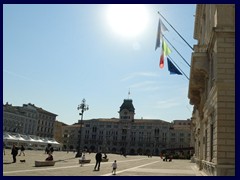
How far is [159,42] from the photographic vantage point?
26703 millimetres

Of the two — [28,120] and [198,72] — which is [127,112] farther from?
[198,72]

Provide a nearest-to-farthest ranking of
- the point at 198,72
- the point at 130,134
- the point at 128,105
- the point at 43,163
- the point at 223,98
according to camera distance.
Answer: the point at 223,98 → the point at 198,72 → the point at 43,163 → the point at 130,134 → the point at 128,105

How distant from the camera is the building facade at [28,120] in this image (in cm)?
11944

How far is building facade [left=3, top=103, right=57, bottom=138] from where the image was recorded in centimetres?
11944

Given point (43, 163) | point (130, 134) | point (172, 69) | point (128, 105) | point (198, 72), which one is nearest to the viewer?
point (198, 72)

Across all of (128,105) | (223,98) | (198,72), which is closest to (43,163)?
(198,72)

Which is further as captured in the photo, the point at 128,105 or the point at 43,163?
the point at 128,105

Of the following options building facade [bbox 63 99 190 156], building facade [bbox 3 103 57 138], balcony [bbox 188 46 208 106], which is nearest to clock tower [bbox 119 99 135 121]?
building facade [bbox 63 99 190 156]

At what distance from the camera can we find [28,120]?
130 meters

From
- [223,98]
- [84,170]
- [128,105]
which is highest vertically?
[128,105]

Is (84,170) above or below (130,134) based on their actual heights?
below

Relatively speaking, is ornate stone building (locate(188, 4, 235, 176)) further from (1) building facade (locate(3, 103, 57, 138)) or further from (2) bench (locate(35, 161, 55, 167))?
(1) building facade (locate(3, 103, 57, 138))

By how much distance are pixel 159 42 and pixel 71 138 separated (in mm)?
135839

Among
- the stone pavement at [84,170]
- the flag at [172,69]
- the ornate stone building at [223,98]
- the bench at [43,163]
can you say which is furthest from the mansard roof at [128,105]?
the ornate stone building at [223,98]
